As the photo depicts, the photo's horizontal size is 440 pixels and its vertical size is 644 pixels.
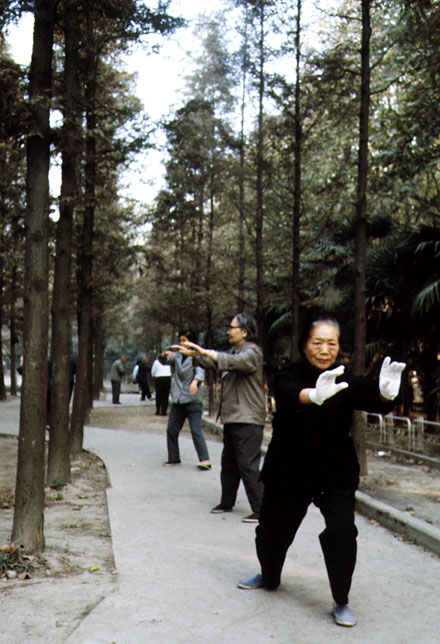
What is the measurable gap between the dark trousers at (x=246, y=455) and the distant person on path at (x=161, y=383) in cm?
1419

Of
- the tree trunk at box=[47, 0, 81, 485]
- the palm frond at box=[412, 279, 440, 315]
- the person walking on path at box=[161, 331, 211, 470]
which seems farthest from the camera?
the palm frond at box=[412, 279, 440, 315]

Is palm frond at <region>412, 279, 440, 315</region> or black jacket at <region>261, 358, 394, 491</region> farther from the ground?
palm frond at <region>412, 279, 440, 315</region>

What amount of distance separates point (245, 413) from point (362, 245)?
4.22 metres

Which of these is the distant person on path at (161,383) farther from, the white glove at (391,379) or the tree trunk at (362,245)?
the white glove at (391,379)

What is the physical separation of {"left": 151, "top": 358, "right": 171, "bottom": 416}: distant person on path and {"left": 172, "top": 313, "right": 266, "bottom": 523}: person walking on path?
→ 14208 mm

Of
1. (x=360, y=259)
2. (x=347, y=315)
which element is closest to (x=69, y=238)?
(x=360, y=259)

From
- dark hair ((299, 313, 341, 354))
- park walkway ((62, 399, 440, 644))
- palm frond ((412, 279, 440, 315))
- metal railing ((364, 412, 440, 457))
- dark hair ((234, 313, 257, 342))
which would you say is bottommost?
park walkway ((62, 399, 440, 644))

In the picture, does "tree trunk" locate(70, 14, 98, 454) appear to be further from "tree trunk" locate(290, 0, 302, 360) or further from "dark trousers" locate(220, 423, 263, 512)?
"dark trousers" locate(220, 423, 263, 512)

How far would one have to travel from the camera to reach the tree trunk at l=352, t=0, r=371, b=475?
10445 millimetres

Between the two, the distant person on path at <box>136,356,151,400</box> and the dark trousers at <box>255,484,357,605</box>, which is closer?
the dark trousers at <box>255,484,357,605</box>

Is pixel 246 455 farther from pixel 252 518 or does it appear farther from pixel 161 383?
pixel 161 383

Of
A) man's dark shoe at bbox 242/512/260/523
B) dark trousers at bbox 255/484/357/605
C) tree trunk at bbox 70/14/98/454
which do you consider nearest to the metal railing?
tree trunk at bbox 70/14/98/454

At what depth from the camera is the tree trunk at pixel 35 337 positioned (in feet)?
19.1

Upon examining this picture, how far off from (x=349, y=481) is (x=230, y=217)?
1756 cm
